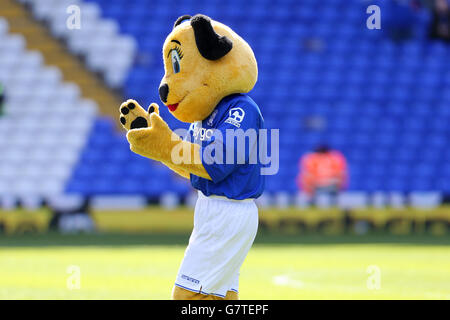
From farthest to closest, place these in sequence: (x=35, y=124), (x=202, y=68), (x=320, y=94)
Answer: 1. (x=320, y=94)
2. (x=35, y=124)
3. (x=202, y=68)

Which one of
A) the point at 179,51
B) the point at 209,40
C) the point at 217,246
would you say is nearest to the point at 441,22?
the point at 179,51

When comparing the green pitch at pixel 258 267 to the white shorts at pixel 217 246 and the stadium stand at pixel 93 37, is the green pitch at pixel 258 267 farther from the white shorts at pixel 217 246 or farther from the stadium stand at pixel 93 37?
the stadium stand at pixel 93 37

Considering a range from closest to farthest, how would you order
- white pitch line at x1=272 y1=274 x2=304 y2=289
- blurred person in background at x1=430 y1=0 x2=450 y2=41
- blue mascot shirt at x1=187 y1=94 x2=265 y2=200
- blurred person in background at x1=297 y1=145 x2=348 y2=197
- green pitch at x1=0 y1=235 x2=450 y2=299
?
blue mascot shirt at x1=187 y1=94 x2=265 y2=200 < green pitch at x1=0 y1=235 x2=450 y2=299 < white pitch line at x1=272 y1=274 x2=304 y2=289 < blurred person in background at x1=297 y1=145 x2=348 y2=197 < blurred person in background at x1=430 y1=0 x2=450 y2=41

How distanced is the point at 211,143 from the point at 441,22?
15.1 m

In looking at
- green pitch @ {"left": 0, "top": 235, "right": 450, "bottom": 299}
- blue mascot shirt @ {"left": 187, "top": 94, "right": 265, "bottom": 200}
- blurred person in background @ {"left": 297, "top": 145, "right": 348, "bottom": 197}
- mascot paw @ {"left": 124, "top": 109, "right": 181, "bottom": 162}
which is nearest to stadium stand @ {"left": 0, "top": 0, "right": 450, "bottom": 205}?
blurred person in background @ {"left": 297, "top": 145, "right": 348, "bottom": 197}

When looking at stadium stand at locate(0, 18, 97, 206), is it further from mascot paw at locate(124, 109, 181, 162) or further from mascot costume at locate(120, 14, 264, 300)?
mascot paw at locate(124, 109, 181, 162)

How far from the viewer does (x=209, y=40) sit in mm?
4676

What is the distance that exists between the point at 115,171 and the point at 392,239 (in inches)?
210

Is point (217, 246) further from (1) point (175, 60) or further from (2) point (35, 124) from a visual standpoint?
(2) point (35, 124)

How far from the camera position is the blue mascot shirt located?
4.45 metres

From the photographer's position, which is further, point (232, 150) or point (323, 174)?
point (323, 174)

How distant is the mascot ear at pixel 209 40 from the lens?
15.3 ft

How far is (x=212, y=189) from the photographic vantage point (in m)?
4.62

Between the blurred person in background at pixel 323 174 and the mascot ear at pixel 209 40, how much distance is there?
1043 centimetres
